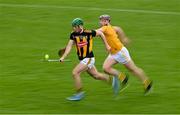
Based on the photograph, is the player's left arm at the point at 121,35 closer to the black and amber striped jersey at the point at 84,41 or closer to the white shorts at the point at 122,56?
the white shorts at the point at 122,56

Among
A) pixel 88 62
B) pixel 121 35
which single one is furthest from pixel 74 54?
pixel 88 62

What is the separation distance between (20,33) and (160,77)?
Answer: 26.1 ft

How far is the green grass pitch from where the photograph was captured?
14664 mm

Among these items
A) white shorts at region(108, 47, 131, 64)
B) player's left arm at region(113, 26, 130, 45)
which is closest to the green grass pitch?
white shorts at region(108, 47, 131, 64)

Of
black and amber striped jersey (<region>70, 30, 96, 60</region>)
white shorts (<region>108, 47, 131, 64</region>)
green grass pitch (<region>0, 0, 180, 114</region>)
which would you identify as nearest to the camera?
black and amber striped jersey (<region>70, 30, 96, 60</region>)

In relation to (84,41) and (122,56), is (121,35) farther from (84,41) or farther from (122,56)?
(84,41)

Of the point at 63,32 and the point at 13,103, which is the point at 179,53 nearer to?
the point at 63,32

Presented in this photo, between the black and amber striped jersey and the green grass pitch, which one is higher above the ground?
the black and amber striped jersey

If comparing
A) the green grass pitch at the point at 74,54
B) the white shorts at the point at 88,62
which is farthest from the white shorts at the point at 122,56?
the green grass pitch at the point at 74,54

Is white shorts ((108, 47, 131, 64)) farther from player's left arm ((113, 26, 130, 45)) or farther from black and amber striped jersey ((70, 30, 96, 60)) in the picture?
black and amber striped jersey ((70, 30, 96, 60))

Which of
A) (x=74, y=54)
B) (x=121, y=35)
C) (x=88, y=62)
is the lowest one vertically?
(x=74, y=54)

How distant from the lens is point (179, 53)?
20.1 m

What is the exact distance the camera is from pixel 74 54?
20422mm

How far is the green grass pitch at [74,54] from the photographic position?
48.1 ft
